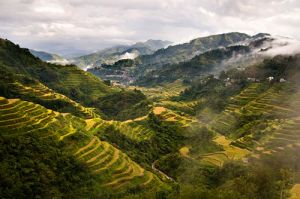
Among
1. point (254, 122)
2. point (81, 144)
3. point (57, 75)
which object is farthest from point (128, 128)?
point (57, 75)

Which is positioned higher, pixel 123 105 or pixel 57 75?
pixel 57 75

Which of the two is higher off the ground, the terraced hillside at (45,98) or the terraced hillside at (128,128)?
the terraced hillside at (45,98)

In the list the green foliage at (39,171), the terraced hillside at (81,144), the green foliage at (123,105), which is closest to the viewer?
the green foliage at (39,171)

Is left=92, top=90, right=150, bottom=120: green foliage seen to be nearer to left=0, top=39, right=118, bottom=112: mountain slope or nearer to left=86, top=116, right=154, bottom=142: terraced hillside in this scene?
left=0, top=39, right=118, bottom=112: mountain slope

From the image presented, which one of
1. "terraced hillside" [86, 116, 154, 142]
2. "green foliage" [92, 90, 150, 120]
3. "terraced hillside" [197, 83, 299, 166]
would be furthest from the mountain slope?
"terraced hillside" [197, 83, 299, 166]

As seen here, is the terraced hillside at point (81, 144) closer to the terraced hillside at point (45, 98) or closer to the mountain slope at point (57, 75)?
the terraced hillside at point (45, 98)

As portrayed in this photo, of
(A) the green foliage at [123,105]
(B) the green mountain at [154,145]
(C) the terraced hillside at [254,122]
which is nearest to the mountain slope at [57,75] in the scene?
(B) the green mountain at [154,145]

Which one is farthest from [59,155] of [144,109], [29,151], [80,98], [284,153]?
[80,98]

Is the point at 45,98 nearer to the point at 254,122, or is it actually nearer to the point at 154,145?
the point at 154,145

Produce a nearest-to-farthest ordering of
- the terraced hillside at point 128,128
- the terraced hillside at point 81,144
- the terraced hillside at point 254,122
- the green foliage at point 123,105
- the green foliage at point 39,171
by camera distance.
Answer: the green foliage at point 39,171 → the terraced hillside at point 81,144 → the terraced hillside at point 254,122 → the terraced hillside at point 128,128 → the green foliage at point 123,105
